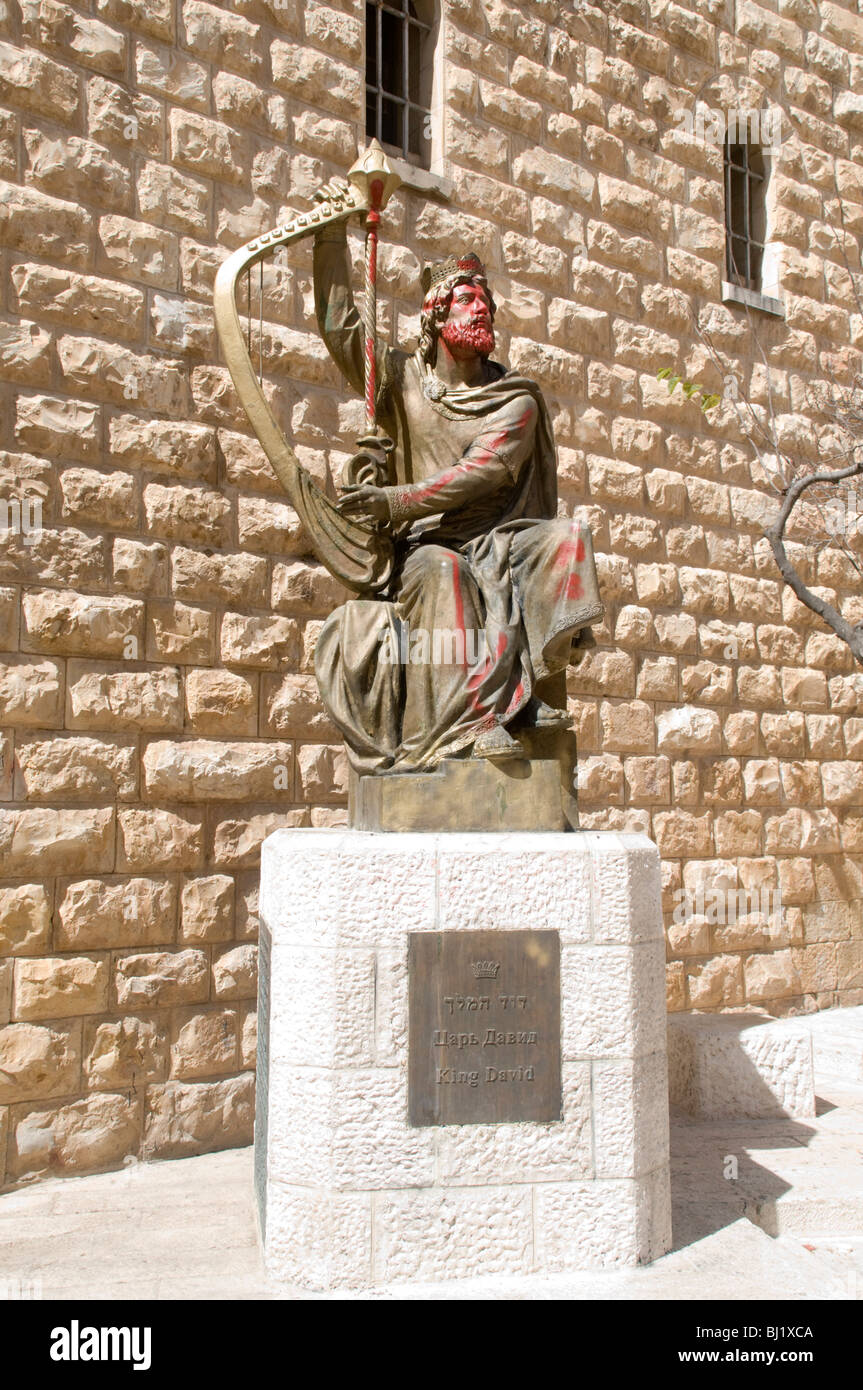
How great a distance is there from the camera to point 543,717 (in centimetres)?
340

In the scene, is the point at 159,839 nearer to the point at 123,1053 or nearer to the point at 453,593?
the point at 123,1053

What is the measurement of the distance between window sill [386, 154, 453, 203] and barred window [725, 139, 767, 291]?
8.78 feet

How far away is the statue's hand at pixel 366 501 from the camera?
3.41 metres

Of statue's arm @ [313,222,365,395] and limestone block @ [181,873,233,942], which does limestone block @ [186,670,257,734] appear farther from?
statue's arm @ [313,222,365,395]

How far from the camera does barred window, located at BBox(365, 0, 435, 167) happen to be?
5980 millimetres

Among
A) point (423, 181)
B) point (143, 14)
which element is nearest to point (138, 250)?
point (143, 14)

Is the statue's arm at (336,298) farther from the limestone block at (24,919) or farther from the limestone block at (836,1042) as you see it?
the limestone block at (836,1042)

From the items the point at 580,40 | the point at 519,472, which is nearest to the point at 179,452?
the point at 519,472

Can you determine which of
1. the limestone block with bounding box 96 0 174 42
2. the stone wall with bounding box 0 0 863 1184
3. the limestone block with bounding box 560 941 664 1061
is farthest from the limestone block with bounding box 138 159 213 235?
the limestone block with bounding box 560 941 664 1061

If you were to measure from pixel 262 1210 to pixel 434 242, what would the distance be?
15.4 feet

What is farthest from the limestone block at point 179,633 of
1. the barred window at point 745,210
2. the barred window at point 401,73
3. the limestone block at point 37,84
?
the barred window at point 745,210

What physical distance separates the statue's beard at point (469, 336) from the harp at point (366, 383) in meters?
0.27

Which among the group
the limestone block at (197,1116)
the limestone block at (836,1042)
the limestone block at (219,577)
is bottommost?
the limestone block at (836,1042)

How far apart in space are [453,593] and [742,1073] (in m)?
2.77
